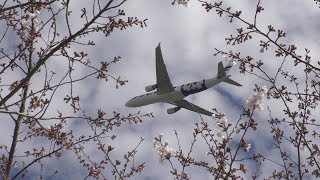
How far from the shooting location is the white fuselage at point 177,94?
31734mm

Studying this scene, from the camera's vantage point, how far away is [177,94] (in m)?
33.7

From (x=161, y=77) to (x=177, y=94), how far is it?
3252 mm

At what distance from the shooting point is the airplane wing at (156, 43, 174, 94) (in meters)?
28.0

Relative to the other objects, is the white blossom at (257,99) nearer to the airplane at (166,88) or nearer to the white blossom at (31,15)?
the white blossom at (31,15)

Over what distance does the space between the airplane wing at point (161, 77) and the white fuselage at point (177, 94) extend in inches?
28.6

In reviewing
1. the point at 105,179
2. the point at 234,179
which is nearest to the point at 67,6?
the point at 234,179

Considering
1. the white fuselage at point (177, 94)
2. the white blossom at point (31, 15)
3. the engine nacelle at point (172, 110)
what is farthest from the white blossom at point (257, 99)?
the engine nacelle at point (172, 110)

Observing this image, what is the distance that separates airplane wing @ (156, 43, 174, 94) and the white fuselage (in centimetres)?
73

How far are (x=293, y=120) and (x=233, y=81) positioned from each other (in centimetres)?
2664

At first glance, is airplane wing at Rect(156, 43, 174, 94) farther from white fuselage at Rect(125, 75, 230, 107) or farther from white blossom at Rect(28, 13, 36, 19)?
white blossom at Rect(28, 13, 36, 19)

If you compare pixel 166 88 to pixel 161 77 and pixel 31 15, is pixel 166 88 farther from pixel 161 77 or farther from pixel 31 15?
pixel 31 15

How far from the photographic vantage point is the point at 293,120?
23.6 feet

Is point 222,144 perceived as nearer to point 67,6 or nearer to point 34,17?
point 67,6

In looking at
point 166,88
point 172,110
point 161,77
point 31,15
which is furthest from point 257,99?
point 172,110
